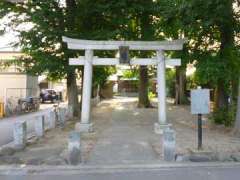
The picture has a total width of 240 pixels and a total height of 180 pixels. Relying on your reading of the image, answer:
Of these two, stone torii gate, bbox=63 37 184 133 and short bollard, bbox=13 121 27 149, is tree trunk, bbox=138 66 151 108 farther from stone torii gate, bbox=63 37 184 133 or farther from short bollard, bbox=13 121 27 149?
short bollard, bbox=13 121 27 149

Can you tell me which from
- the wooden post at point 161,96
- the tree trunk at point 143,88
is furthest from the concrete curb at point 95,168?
the tree trunk at point 143,88

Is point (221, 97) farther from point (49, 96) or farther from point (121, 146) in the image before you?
point (49, 96)

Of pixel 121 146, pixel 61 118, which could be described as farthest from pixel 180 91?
pixel 121 146

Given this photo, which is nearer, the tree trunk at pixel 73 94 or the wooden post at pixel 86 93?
the wooden post at pixel 86 93

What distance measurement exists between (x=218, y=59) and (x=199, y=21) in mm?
2618

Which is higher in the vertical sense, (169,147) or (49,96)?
(49,96)

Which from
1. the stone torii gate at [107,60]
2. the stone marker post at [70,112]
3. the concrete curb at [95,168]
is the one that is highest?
the stone torii gate at [107,60]

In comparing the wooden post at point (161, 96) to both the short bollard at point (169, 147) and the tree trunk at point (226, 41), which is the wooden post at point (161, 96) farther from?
the short bollard at point (169, 147)

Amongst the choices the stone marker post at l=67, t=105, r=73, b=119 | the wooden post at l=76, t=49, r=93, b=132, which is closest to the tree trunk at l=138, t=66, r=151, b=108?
the stone marker post at l=67, t=105, r=73, b=119

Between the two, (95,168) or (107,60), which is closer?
(95,168)

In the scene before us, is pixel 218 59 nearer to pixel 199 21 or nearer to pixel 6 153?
pixel 199 21

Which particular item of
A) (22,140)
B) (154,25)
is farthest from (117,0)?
(22,140)

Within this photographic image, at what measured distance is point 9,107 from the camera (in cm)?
3181

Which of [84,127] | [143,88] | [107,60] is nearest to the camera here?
[84,127]
